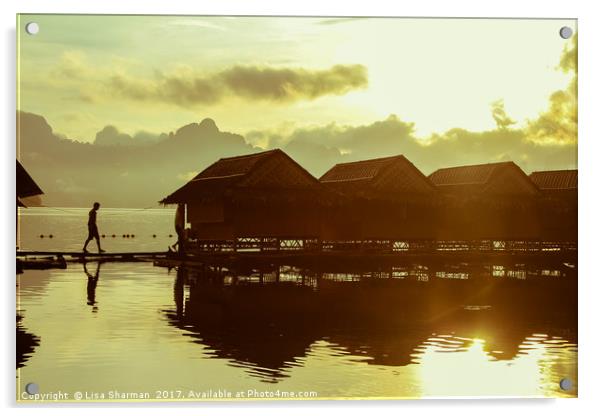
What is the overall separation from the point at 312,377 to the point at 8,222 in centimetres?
292

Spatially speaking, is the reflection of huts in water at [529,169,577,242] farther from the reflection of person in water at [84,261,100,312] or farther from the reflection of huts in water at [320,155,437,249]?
the reflection of person in water at [84,261,100,312]

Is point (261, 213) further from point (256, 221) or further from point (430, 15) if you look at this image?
point (430, 15)

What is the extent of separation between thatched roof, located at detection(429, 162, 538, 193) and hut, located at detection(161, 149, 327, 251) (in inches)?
135

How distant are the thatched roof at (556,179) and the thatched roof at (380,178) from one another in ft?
4.34

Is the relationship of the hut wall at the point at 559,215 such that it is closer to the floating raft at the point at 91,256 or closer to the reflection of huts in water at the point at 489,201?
the reflection of huts in water at the point at 489,201

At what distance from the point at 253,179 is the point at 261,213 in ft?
2.44

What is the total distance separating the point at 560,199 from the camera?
26.7ft

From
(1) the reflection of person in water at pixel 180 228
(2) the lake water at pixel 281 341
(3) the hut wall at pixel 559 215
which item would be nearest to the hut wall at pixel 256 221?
(1) the reflection of person in water at pixel 180 228

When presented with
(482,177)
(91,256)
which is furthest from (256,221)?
(482,177)

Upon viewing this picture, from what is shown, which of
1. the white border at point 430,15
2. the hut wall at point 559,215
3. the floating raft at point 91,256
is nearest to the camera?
the white border at point 430,15

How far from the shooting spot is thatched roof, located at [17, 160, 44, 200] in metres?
7.27

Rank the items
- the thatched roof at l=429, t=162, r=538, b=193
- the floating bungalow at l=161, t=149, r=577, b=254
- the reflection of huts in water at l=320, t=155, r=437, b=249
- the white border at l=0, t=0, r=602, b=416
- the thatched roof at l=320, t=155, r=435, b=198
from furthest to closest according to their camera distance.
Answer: the reflection of huts in water at l=320, t=155, r=437, b=249 < the floating bungalow at l=161, t=149, r=577, b=254 < the thatched roof at l=320, t=155, r=435, b=198 < the thatched roof at l=429, t=162, r=538, b=193 < the white border at l=0, t=0, r=602, b=416

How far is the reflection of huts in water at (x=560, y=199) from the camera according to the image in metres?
7.79

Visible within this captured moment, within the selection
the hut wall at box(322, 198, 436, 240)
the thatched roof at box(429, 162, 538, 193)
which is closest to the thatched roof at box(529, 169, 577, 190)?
the thatched roof at box(429, 162, 538, 193)
